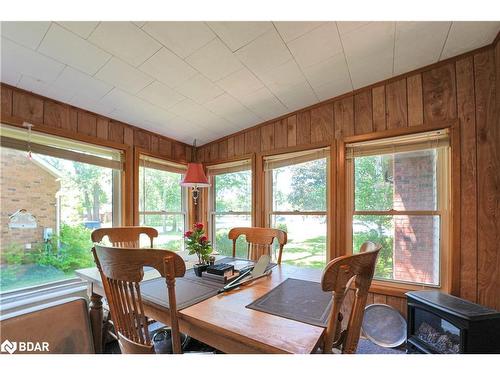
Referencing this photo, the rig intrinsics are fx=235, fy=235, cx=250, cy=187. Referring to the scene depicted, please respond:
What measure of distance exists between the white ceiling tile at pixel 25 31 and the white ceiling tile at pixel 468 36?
7.94 ft

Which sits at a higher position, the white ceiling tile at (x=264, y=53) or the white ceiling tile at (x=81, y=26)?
the white ceiling tile at (x=264, y=53)

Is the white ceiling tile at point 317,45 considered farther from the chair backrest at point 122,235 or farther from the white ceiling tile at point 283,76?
the chair backrest at point 122,235

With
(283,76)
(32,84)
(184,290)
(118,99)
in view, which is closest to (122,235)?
(184,290)

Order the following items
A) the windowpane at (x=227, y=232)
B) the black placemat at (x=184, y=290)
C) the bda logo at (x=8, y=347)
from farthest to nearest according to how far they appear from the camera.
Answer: the windowpane at (x=227, y=232) < the bda logo at (x=8, y=347) < the black placemat at (x=184, y=290)

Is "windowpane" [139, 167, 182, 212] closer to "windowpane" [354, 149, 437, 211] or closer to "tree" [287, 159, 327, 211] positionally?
"tree" [287, 159, 327, 211]

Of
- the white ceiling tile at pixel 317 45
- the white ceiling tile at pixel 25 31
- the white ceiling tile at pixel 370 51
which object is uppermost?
the white ceiling tile at pixel 370 51

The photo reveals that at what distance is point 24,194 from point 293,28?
7.64 feet

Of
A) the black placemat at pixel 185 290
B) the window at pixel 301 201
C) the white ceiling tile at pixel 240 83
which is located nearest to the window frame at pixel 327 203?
the window at pixel 301 201

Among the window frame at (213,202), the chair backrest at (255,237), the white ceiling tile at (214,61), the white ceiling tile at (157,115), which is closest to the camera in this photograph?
the white ceiling tile at (214,61)

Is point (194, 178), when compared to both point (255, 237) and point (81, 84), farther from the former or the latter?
point (81, 84)

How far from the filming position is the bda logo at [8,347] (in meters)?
1.17

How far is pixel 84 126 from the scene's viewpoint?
214 cm

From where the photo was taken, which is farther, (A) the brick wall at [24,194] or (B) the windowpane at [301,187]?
(B) the windowpane at [301,187]

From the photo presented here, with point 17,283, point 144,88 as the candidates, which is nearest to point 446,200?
point 144,88
